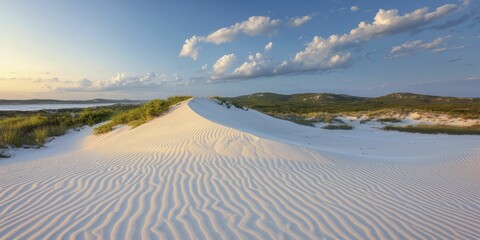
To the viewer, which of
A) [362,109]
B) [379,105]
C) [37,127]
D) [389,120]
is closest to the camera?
[37,127]

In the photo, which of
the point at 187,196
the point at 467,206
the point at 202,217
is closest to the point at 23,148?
the point at 187,196

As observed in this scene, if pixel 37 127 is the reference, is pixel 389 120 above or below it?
below

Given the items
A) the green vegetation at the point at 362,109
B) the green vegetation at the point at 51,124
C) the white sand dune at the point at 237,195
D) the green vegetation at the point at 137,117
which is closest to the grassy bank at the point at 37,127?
the green vegetation at the point at 51,124

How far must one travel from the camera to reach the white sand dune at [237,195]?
3.05 meters

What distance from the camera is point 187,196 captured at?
3.96 m

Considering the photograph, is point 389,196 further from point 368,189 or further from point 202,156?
point 202,156

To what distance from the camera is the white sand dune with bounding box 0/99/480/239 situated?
3049 millimetres

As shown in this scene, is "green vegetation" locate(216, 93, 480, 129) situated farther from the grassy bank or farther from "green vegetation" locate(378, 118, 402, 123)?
the grassy bank

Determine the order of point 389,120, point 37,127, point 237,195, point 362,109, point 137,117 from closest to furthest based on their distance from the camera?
point 237,195 → point 37,127 → point 137,117 → point 389,120 → point 362,109

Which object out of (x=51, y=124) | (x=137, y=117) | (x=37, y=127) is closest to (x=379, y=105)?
(x=137, y=117)

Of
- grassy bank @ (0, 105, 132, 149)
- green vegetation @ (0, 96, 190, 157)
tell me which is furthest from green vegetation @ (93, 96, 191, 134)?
grassy bank @ (0, 105, 132, 149)

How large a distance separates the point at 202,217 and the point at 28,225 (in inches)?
78.4

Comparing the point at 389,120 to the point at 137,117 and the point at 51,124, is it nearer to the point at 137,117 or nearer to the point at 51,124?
the point at 137,117

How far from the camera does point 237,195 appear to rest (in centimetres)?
402
